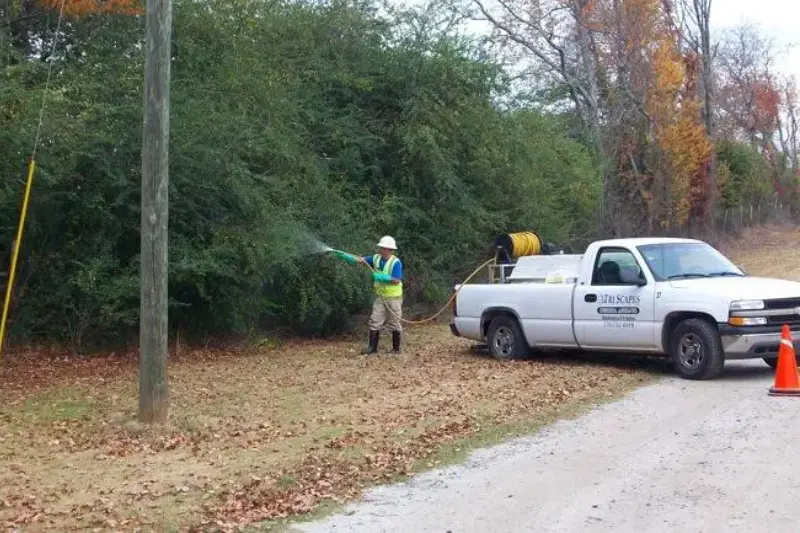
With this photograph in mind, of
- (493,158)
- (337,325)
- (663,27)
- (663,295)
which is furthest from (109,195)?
(663,27)

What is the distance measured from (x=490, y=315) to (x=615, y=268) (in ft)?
7.76

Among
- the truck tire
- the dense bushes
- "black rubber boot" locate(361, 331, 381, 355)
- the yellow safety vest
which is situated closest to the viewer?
the dense bushes

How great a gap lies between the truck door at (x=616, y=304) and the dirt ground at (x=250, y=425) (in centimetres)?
46

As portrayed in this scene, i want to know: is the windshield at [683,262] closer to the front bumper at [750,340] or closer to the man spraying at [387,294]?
the front bumper at [750,340]

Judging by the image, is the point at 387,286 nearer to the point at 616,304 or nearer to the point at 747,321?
the point at 616,304

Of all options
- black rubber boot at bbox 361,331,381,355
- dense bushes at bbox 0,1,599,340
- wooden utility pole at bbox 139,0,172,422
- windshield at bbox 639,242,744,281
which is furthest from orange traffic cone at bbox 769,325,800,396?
dense bushes at bbox 0,1,599,340

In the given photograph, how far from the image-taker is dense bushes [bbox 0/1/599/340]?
14.2 meters

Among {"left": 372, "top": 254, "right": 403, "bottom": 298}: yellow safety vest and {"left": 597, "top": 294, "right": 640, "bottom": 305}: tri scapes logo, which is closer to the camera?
{"left": 597, "top": 294, "right": 640, "bottom": 305}: tri scapes logo

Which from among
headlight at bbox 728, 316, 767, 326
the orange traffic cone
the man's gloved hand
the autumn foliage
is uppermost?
the autumn foliage

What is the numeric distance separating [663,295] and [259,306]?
6934mm

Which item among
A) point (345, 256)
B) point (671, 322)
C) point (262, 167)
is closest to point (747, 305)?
point (671, 322)

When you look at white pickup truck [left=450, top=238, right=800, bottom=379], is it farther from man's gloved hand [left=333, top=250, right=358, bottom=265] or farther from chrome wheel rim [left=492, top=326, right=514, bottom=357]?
man's gloved hand [left=333, top=250, right=358, bottom=265]

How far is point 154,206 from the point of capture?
9.39m

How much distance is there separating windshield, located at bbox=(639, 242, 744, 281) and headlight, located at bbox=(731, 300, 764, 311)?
1.16 metres
